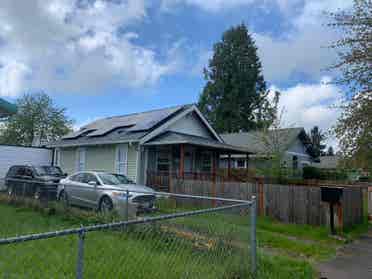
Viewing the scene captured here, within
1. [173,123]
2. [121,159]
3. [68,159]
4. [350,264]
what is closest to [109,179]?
[121,159]

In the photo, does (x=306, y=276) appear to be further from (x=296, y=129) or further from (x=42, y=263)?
(x=296, y=129)

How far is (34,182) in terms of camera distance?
33.4 ft

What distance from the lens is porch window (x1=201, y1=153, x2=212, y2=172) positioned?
19.8m

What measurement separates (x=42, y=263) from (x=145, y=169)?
1144 centimetres

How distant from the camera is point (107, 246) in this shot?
569 cm

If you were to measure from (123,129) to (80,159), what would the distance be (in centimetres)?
372

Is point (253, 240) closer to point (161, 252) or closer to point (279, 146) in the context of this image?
point (161, 252)

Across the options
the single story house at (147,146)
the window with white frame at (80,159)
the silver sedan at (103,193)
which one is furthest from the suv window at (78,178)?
the window with white frame at (80,159)

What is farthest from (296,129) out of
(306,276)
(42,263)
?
(42,263)

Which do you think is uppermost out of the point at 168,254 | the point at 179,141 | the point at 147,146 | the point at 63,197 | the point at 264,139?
the point at 264,139

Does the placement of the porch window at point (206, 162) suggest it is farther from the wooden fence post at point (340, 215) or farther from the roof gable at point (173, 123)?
the wooden fence post at point (340, 215)

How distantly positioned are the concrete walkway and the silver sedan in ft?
16.5

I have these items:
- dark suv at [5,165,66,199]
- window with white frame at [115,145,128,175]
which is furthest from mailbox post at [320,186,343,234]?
window with white frame at [115,145,128,175]

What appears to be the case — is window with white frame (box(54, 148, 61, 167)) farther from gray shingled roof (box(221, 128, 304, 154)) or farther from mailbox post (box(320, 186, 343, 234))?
mailbox post (box(320, 186, 343, 234))
